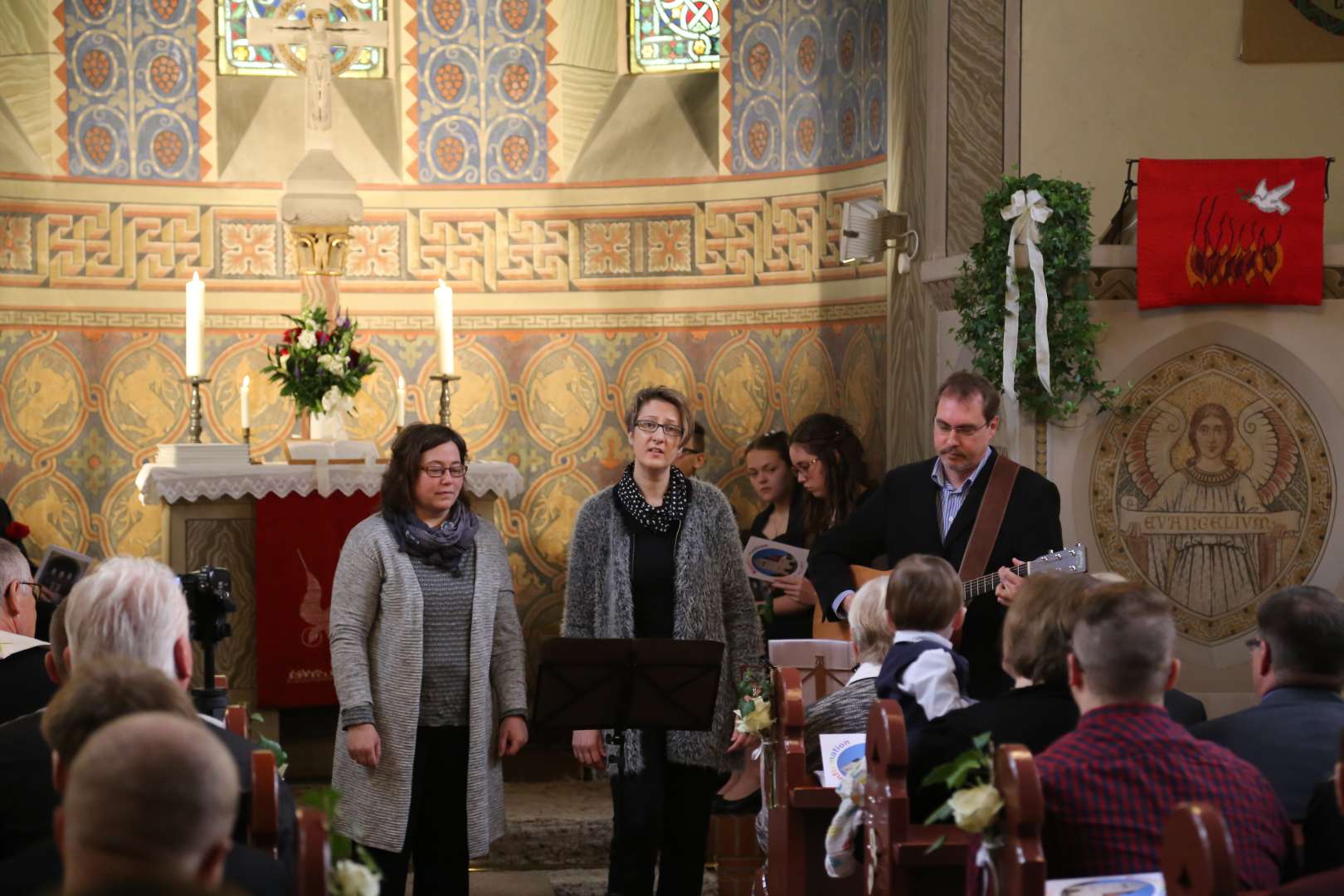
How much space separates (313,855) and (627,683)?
2068 millimetres

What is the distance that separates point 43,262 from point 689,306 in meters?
3.38

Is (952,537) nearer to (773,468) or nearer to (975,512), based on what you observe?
(975,512)

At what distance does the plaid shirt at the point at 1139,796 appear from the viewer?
8.31 feet

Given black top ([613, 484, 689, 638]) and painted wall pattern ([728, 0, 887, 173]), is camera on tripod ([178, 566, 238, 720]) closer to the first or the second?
black top ([613, 484, 689, 638])

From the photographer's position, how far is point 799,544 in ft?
21.2

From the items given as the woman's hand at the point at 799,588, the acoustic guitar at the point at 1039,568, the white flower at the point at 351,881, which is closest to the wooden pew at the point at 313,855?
the white flower at the point at 351,881

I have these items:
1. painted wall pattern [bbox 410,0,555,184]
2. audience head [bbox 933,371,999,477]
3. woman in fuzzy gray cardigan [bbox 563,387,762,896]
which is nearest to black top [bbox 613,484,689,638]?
woman in fuzzy gray cardigan [bbox 563,387,762,896]

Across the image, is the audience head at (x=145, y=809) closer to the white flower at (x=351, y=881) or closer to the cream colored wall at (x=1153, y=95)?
the white flower at (x=351, y=881)

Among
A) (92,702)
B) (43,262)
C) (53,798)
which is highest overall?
(43,262)

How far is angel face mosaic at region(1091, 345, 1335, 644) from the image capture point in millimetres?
5977

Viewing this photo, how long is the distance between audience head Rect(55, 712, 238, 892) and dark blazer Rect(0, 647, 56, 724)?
7.10 ft

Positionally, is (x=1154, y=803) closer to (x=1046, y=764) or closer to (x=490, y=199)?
(x=1046, y=764)

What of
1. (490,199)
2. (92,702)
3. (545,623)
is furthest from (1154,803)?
(490,199)

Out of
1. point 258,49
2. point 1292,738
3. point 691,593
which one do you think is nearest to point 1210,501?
point 691,593
